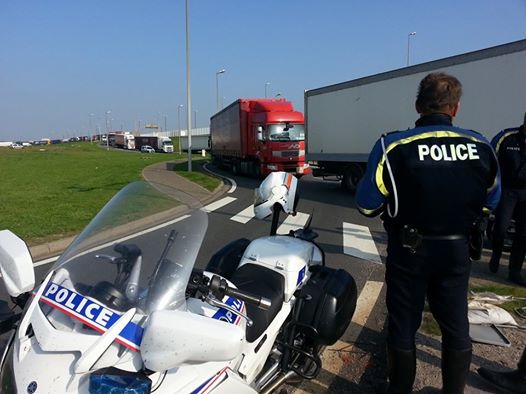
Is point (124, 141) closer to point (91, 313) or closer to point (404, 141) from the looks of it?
point (404, 141)

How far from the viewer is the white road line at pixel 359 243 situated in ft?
21.1

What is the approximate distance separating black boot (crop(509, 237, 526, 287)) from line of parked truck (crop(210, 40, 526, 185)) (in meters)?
4.62

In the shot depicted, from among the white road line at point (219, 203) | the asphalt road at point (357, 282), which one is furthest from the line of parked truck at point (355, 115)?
the white road line at point (219, 203)

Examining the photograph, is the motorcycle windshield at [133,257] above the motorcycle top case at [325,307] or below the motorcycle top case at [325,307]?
above

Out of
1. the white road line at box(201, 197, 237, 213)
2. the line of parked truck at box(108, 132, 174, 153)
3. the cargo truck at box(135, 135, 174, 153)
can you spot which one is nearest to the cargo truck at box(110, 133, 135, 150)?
the line of parked truck at box(108, 132, 174, 153)

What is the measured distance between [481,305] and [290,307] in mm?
2389

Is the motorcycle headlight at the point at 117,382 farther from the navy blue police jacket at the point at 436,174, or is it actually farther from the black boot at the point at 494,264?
the black boot at the point at 494,264

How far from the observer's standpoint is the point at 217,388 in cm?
171

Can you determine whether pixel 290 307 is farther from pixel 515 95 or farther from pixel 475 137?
pixel 515 95

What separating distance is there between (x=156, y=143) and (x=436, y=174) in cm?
8032

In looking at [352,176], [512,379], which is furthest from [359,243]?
[352,176]

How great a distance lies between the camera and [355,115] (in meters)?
13.2

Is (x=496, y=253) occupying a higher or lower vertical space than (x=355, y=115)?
lower

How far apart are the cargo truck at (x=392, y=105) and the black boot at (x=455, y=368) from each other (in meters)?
7.71
